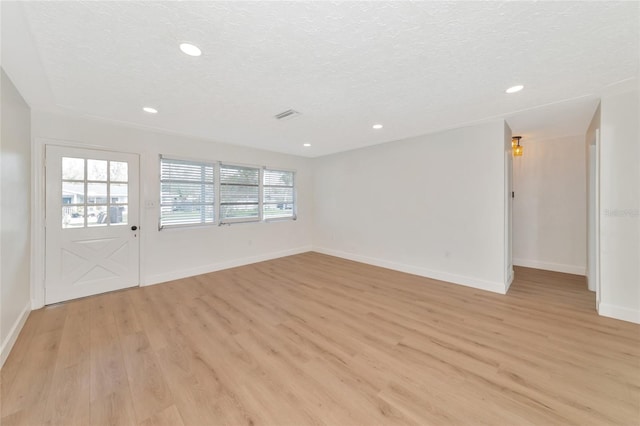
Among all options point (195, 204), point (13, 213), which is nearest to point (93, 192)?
point (13, 213)

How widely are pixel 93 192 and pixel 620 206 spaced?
6.84 meters

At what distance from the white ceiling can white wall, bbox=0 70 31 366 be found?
11.5 inches

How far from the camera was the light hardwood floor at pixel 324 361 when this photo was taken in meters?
1.56

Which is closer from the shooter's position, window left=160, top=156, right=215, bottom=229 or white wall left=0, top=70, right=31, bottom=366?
white wall left=0, top=70, right=31, bottom=366

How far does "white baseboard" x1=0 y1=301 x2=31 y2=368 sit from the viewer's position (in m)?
2.05

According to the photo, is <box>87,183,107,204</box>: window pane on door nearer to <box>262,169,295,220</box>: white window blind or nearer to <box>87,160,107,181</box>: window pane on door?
<box>87,160,107,181</box>: window pane on door

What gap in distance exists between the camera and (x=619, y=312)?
2695mm

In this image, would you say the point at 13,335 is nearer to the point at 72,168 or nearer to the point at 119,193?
the point at 119,193

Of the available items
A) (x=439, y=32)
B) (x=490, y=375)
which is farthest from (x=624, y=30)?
(x=490, y=375)

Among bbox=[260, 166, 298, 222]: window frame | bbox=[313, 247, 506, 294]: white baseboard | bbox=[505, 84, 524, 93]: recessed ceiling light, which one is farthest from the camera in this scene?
bbox=[260, 166, 298, 222]: window frame

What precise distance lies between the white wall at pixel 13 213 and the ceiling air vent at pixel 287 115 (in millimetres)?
2522

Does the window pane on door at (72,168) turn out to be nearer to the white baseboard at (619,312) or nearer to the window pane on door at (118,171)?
the window pane on door at (118,171)

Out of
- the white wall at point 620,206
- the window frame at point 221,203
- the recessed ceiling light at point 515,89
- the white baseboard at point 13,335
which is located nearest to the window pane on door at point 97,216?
the white baseboard at point 13,335

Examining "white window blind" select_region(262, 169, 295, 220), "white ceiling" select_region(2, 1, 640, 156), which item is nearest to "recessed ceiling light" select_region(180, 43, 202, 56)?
"white ceiling" select_region(2, 1, 640, 156)
